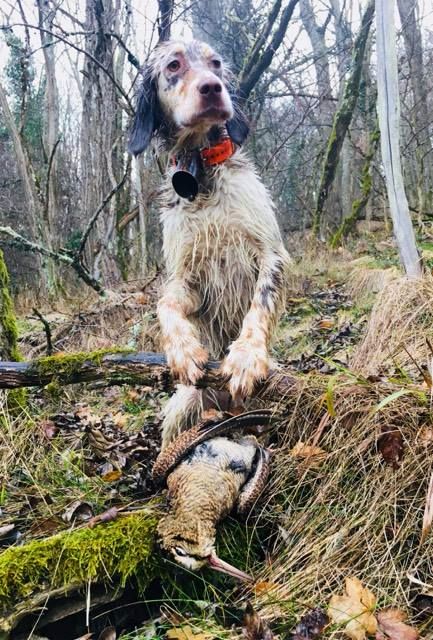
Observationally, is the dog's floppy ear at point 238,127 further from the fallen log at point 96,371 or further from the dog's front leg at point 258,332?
the fallen log at point 96,371

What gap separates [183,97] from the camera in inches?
137

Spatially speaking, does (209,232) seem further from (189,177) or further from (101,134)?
(101,134)

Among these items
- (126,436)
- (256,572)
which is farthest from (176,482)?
(126,436)

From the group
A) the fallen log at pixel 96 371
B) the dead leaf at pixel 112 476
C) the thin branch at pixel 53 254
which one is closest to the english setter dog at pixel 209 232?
the fallen log at pixel 96 371

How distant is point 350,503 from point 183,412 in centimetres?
115

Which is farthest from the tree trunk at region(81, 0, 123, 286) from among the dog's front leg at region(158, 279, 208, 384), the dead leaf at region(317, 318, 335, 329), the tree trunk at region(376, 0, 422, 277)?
the dog's front leg at region(158, 279, 208, 384)

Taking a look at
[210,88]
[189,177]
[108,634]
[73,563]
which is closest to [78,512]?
[73,563]

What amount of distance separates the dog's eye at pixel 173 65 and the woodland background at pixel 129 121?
59.0 inches

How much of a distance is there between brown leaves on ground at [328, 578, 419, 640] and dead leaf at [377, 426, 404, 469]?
1.61ft

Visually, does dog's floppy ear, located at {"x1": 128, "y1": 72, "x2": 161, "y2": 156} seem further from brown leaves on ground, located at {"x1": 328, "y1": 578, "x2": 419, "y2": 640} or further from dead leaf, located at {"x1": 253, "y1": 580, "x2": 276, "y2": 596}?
brown leaves on ground, located at {"x1": 328, "y1": 578, "x2": 419, "y2": 640}

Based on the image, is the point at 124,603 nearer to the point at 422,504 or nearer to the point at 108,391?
the point at 422,504

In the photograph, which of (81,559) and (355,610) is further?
(81,559)

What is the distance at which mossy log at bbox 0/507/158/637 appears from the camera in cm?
202

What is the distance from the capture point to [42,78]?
66.1 ft
